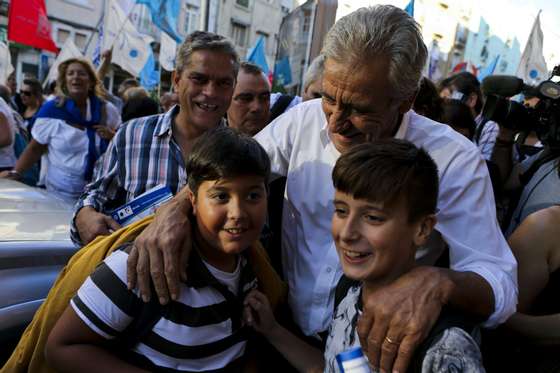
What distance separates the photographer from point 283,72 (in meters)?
7.13

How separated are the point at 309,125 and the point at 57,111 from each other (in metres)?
3.12

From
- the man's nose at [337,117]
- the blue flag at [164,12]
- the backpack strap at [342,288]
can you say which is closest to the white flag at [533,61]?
the blue flag at [164,12]

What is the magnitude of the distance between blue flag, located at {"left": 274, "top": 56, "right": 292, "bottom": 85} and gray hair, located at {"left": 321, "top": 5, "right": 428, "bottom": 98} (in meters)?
5.36

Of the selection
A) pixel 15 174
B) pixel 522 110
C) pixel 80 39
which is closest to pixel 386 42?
pixel 522 110

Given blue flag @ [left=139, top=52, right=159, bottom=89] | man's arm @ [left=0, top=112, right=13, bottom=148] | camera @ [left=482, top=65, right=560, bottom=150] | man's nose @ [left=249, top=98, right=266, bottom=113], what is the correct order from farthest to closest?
blue flag @ [left=139, top=52, right=159, bottom=89], man's arm @ [left=0, top=112, right=13, bottom=148], man's nose @ [left=249, top=98, right=266, bottom=113], camera @ [left=482, top=65, right=560, bottom=150]

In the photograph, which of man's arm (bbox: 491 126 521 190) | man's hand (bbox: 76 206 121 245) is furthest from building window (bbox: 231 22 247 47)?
man's hand (bbox: 76 206 121 245)

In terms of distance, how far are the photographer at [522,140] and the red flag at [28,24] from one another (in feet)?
24.5

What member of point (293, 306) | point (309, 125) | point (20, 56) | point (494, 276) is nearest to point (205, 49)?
point (309, 125)

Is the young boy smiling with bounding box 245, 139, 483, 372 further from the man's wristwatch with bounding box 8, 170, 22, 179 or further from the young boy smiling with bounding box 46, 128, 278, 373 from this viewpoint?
the man's wristwatch with bounding box 8, 170, 22, 179

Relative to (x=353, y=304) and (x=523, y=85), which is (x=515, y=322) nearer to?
(x=353, y=304)

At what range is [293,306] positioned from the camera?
1.85m

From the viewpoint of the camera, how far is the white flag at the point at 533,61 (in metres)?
10.3

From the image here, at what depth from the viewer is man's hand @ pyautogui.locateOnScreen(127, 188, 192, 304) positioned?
1442mm

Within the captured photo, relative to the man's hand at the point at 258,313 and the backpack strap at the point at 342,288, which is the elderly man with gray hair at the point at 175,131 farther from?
the backpack strap at the point at 342,288
